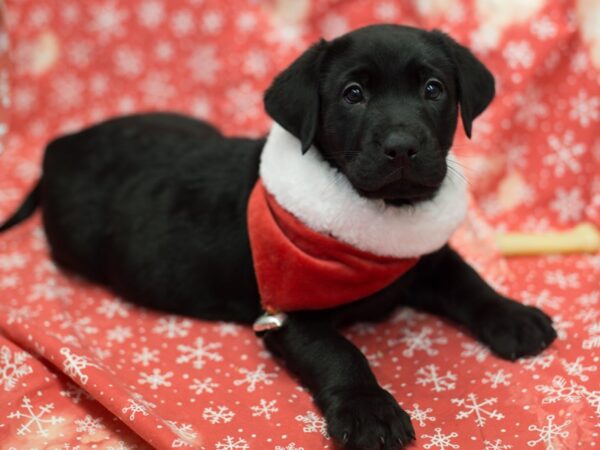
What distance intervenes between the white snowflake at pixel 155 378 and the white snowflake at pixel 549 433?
84 cm

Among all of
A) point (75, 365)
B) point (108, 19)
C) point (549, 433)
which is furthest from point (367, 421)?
point (108, 19)

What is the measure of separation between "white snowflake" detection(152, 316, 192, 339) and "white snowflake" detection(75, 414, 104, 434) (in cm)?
37

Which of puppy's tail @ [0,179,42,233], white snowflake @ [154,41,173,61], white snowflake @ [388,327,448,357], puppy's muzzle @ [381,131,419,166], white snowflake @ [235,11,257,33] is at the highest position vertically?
puppy's muzzle @ [381,131,419,166]

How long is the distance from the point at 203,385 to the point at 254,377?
123 millimetres

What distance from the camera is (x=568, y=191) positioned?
267 centimetres

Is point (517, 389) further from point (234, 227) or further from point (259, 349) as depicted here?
point (234, 227)

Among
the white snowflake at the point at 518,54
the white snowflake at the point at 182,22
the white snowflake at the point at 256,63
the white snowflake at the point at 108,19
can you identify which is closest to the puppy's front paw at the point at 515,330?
the white snowflake at the point at 518,54

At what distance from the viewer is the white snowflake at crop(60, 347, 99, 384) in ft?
5.92

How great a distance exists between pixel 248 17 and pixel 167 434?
1897mm

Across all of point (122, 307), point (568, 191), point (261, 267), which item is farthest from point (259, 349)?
point (568, 191)

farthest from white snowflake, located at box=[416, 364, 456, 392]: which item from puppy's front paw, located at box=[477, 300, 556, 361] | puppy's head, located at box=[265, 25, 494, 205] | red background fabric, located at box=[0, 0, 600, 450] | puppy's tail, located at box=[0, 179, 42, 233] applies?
puppy's tail, located at box=[0, 179, 42, 233]

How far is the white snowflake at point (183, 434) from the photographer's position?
1.60 meters

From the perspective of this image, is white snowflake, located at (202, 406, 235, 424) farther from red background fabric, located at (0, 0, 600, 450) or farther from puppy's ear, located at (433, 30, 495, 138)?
puppy's ear, located at (433, 30, 495, 138)

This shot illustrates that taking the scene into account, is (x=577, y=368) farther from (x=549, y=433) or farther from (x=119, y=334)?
(x=119, y=334)
